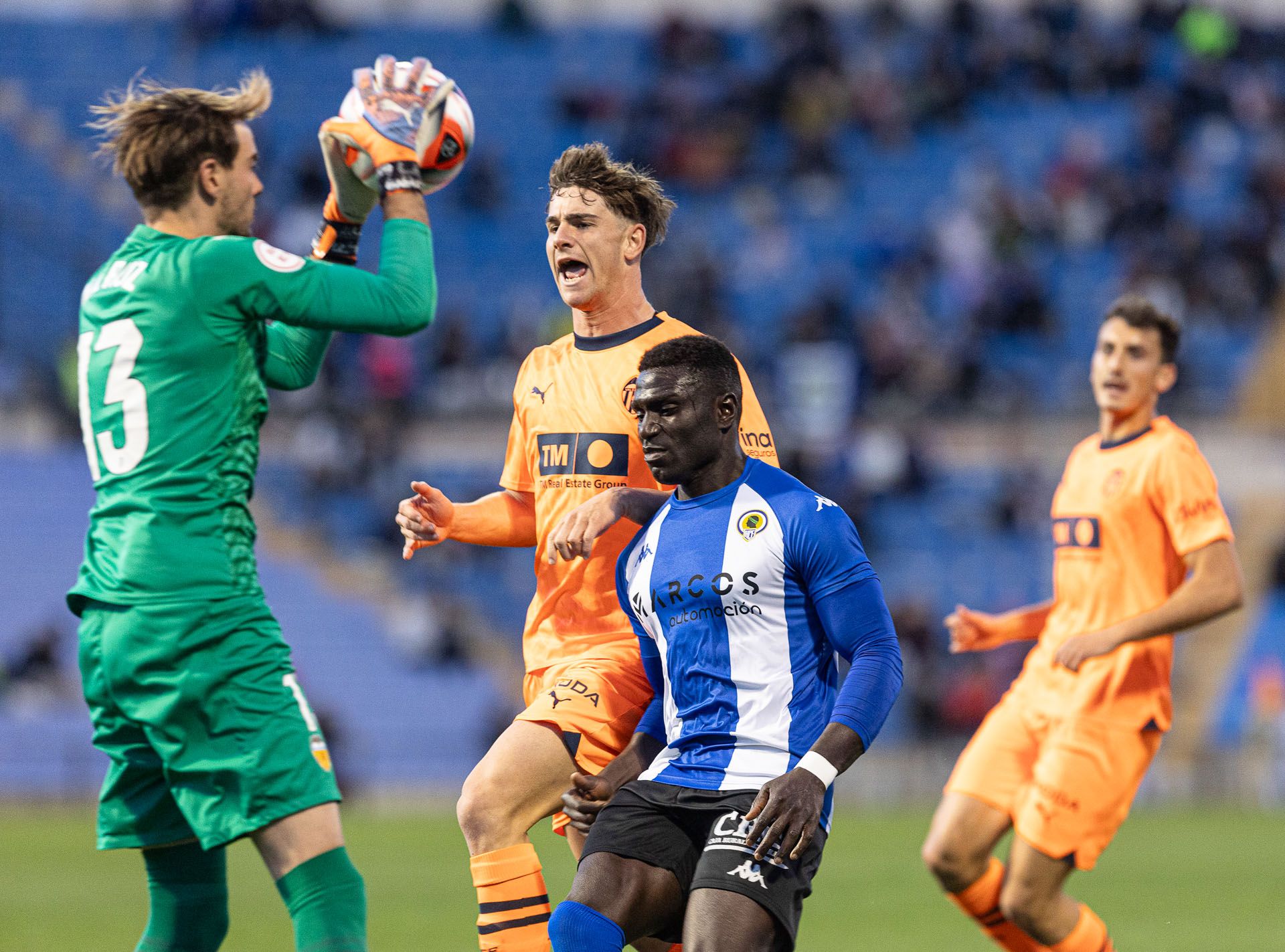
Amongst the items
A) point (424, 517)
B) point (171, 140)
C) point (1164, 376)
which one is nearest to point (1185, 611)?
point (1164, 376)

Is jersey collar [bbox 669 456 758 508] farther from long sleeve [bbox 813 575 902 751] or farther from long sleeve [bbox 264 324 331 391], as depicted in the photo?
long sleeve [bbox 264 324 331 391]

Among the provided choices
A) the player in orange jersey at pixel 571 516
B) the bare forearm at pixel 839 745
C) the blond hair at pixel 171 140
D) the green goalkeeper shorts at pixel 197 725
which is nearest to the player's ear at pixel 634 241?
the player in orange jersey at pixel 571 516

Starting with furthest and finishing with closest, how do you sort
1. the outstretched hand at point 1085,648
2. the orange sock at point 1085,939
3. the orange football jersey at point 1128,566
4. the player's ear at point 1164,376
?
the player's ear at point 1164,376, the orange football jersey at point 1128,566, the orange sock at point 1085,939, the outstretched hand at point 1085,648

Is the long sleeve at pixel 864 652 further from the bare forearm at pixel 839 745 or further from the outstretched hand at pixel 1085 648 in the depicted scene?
the outstretched hand at pixel 1085 648

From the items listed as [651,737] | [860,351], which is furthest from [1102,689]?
[860,351]

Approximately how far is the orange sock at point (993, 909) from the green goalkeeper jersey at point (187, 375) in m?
3.56

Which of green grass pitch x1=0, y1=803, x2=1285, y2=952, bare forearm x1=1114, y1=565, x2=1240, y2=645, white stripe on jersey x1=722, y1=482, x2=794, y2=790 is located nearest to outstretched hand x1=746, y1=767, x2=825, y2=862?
white stripe on jersey x1=722, y1=482, x2=794, y2=790

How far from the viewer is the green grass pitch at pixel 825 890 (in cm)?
1031

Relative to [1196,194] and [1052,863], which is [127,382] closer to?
[1052,863]

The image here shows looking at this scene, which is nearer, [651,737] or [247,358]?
[247,358]

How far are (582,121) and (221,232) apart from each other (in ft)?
79.4

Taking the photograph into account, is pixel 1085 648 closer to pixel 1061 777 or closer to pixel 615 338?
pixel 1061 777

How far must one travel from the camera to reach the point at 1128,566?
7.41 m

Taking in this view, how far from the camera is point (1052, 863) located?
7121mm
